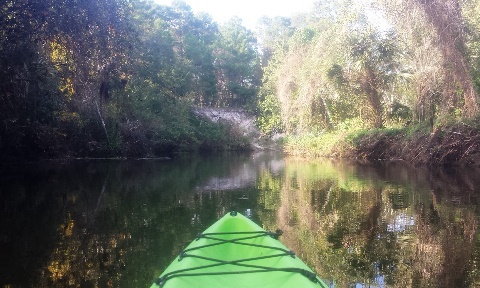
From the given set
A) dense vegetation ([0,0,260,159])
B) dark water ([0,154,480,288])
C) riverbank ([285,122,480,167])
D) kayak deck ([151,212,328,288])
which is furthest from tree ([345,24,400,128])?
kayak deck ([151,212,328,288])

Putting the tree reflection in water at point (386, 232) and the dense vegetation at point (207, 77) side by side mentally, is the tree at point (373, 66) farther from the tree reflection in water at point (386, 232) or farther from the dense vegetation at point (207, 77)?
the tree reflection in water at point (386, 232)

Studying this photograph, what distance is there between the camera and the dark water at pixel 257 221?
176 inches

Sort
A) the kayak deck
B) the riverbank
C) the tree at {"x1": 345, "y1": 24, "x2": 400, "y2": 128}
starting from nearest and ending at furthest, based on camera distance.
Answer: the kayak deck → the riverbank → the tree at {"x1": 345, "y1": 24, "x2": 400, "y2": 128}

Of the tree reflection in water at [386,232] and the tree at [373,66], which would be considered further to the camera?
the tree at [373,66]

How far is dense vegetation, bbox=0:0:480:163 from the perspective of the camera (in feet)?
40.1

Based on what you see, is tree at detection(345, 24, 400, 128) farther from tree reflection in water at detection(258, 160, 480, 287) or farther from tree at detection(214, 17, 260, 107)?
tree at detection(214, 17, 260, 107)

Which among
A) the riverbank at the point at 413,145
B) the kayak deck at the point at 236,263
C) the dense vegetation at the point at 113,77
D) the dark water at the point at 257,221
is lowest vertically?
the dark water at the point at 257,221

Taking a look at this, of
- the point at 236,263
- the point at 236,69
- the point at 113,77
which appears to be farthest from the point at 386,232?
the point at 236,69

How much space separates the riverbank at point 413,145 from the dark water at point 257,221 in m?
3.21

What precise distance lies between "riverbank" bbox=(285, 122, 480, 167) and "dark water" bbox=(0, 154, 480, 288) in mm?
3214

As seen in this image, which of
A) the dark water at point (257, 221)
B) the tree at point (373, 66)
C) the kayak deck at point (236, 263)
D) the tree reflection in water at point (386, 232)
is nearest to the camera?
the kayak deck at point (236, 263)

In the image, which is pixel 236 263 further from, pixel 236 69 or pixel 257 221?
pixel 236 69

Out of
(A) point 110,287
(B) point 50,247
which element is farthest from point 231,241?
(B) point 50,247

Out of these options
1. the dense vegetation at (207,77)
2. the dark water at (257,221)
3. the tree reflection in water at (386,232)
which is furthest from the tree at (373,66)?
the tree reflection in water at (386,232)
